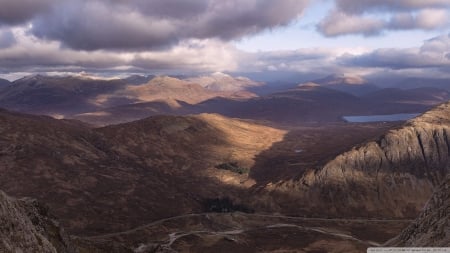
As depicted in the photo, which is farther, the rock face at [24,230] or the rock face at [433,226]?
the rock face at [433,226]

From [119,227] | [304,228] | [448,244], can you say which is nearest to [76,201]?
[119,227]

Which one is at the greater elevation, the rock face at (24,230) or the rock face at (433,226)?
the rock face at (24,230)

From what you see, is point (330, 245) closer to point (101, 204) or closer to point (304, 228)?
point (304, 228)

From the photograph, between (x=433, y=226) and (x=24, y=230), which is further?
(x=433, y=226)

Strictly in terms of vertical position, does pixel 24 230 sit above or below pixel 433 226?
above
